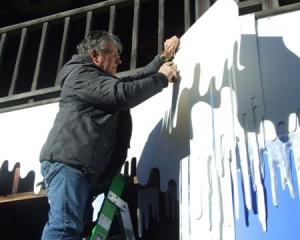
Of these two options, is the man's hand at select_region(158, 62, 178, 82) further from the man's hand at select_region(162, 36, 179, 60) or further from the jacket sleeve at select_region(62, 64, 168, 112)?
the man's hand at select_region(162, 36, 179, 60)

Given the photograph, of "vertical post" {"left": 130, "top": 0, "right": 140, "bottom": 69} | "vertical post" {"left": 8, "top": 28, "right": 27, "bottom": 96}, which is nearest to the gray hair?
"vertical post" {"left": 130, "top": 0, "right": 140, "bottom": 69}

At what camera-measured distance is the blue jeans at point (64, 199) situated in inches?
112

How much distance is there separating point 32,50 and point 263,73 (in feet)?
15.7

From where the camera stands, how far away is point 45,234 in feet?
9.31

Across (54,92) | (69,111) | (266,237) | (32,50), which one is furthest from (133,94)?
(32,50)

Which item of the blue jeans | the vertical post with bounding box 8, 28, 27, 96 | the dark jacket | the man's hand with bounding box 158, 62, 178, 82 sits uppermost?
the vertical post with bounding box 8, 28, 27, 96

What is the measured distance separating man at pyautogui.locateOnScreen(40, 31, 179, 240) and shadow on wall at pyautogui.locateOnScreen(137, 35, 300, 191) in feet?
0.77

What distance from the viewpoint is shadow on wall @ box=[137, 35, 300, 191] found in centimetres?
327

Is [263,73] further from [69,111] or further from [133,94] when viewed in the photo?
[69,111]

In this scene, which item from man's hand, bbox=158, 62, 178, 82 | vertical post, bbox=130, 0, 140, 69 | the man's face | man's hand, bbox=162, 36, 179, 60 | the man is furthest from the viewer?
vertical post, bbox=130, 0, 140, 69

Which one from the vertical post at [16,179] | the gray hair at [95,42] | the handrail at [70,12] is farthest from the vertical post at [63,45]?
the gray hair at [95,42]

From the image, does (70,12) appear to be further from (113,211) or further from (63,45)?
(113,211)

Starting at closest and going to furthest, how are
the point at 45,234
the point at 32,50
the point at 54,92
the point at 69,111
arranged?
the point at 45,234, the point at 69,111, the point at 54,92, the point at 32,50

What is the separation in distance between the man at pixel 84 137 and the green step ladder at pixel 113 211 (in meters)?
0.09
